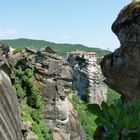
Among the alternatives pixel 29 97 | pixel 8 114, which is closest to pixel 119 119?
pixel 8 114

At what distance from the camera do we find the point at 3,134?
11.3 meters

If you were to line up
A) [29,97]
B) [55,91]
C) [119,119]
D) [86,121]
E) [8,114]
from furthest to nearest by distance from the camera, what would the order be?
[86,121]
[55,91]
[29,97]
[8,114]
[119,119]

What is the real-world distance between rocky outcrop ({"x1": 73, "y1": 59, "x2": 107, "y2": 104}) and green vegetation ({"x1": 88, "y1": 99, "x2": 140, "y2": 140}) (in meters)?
57.7

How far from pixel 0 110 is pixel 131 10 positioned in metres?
5.04

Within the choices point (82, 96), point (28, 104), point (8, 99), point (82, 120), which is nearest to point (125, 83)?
point (8, 99)

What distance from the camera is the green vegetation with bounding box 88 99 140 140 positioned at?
7.56 ft

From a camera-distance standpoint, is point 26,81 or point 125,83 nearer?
point 125,83

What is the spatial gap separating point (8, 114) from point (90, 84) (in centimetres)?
4923

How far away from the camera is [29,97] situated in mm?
39219

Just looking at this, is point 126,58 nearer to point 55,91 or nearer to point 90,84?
point 55,91

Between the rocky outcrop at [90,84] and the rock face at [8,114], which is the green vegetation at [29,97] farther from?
the rock face at [8,114]

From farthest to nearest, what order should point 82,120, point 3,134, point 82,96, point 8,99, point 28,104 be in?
point 82,96, point 82,120, point 28,104, point 8,99, point 3,134

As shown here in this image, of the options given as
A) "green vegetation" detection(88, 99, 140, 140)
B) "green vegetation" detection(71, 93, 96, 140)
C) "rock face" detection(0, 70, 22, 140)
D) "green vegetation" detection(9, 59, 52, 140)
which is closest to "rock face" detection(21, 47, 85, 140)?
"green vegetation" detection(9, 59, 52, 140)

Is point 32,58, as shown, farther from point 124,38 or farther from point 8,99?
point 124,38
